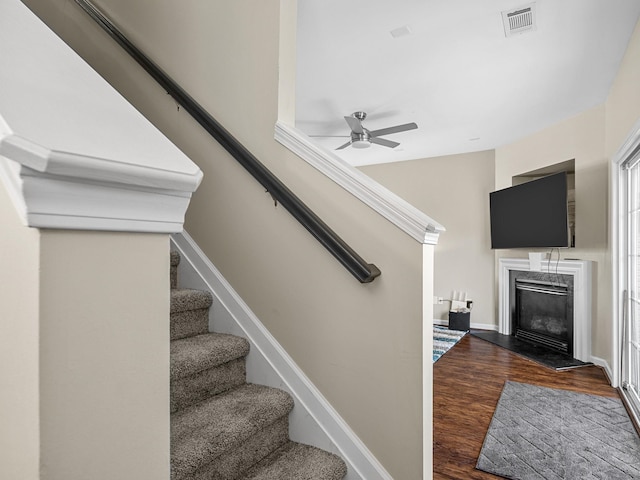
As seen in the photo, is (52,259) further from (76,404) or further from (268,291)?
(268,291)

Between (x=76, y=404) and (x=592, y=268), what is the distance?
15.6ft

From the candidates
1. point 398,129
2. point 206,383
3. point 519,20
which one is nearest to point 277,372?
point 206,383

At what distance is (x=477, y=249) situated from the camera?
5832 millimetres

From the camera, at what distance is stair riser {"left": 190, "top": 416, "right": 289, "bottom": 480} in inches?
49.6

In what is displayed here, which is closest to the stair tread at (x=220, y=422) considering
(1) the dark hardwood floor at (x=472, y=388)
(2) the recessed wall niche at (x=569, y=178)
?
(1) the dark hardwood floor at (x=472, y=388)

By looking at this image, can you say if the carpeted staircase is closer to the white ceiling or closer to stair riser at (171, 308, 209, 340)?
stair riser at (171, 308, 209, 340)

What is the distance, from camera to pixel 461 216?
5.96 metres

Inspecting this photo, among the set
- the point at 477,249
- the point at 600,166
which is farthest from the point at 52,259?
the point at 477,249

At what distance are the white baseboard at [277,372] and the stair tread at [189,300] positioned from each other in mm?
46

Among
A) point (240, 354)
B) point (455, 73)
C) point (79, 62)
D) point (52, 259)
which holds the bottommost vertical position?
point (240, 354)

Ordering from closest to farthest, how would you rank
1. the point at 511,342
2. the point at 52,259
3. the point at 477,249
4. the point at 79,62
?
the point at 52,259 → the point at 79,62 → the point at 511,342 → the point at 477,249

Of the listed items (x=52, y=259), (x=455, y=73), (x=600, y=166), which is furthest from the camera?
(x=600, y=166)

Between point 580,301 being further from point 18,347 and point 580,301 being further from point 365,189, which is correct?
point 18,347

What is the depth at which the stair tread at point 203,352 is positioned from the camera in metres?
1.41
